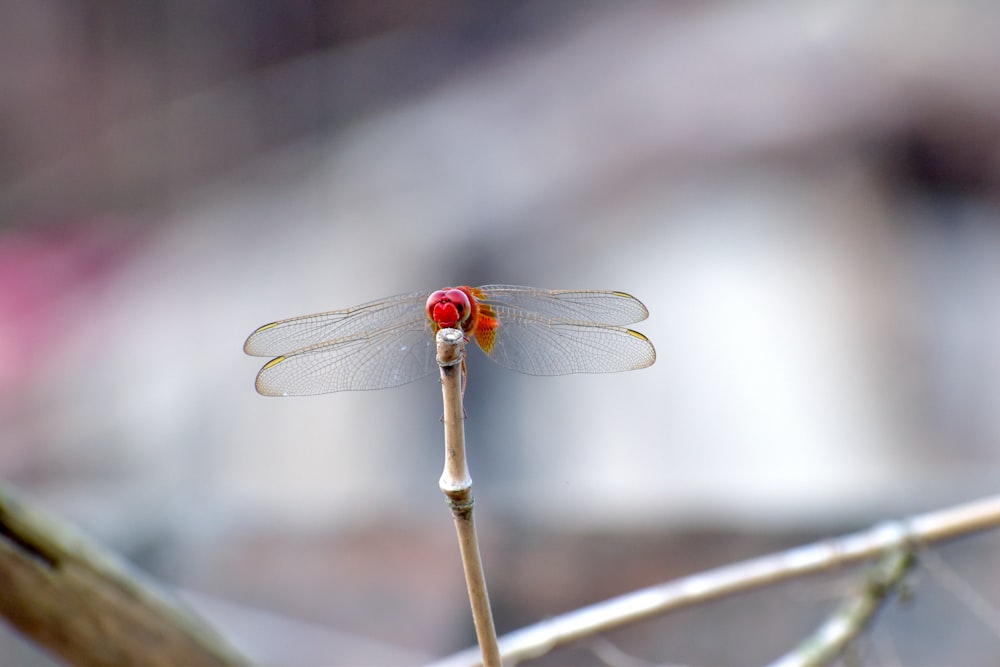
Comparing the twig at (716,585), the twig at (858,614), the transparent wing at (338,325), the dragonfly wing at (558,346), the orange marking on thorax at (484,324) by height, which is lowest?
the twig at (858,614)

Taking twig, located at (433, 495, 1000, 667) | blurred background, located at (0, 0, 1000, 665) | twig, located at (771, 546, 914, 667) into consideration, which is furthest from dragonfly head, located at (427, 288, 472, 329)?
blurred background, located at (0, 0, 1000, 665)

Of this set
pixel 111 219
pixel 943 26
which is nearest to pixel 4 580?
pixel 943 26

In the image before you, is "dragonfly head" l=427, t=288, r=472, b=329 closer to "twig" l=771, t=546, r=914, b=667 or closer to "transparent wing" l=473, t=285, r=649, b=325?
"transparent wing" l=473, t=285, r=649, b=325

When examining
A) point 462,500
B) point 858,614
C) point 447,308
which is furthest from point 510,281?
point 462,500

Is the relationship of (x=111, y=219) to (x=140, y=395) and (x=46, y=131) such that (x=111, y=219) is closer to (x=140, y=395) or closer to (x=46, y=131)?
(x=46, y=131)

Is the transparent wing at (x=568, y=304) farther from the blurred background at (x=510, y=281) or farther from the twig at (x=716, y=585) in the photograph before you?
the blurred background at (x=510, y=281)

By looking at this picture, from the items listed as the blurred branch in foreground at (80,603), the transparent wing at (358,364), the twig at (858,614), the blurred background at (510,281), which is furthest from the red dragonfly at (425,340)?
the blurred background at (510,281)
